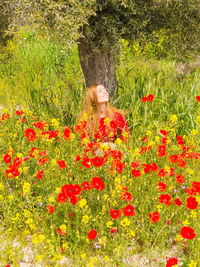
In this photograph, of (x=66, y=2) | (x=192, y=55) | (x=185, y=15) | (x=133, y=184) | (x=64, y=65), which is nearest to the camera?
(x=133, y=184)

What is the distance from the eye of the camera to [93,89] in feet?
13.5

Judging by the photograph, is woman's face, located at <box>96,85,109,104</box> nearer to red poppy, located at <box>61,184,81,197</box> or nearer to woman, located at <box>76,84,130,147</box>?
woman, located at <box>76,84,130,147</box>

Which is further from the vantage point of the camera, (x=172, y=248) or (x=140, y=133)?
(x=140, y=133)

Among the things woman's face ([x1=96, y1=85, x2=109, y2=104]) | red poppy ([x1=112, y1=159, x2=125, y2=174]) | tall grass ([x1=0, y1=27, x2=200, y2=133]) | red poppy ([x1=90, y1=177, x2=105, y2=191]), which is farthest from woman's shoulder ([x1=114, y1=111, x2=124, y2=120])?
red poppy ([x1=90, y1=177, x2=105, y2=191])

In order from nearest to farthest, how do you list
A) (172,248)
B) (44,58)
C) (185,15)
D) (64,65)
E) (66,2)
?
(172,248) → (66,2) → (185,15) → (64,65) → (44,58)

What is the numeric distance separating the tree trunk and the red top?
3.29 feet

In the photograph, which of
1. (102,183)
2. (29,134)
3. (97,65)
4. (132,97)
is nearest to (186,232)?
(102,183)

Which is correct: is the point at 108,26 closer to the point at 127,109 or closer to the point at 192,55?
the point at 127,109

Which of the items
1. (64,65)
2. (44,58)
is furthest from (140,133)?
(44,58)

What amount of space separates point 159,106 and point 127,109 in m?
0.60

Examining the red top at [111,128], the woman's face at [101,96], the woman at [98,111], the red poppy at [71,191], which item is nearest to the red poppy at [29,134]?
the red top at [111,128]

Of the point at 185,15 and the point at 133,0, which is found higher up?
the point at 133,0

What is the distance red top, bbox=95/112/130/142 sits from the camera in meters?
3.38

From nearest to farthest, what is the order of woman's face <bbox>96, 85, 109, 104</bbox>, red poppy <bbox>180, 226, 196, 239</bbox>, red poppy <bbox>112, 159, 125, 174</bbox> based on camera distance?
red poppy <bbox>180, 226, 196, 239</bbox>, red poppy <bbox>112, 159, 125, 174</bbox>, woman's face <bbox>96, 85, 109, 104</bbox>
